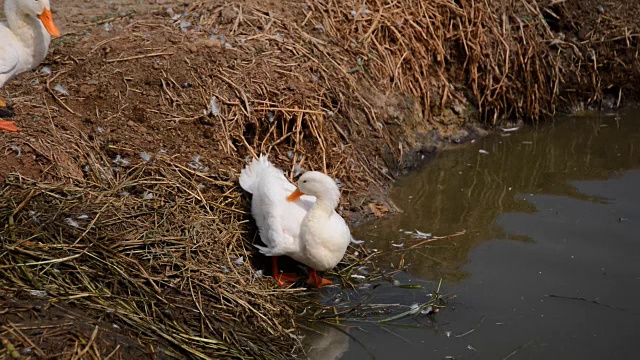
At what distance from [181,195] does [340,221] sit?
3.68 ft

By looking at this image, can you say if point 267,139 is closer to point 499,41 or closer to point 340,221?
point 340,221

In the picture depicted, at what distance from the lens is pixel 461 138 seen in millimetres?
8430

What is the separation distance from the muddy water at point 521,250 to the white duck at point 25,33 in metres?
2.72

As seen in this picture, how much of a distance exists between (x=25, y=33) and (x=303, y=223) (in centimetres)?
239

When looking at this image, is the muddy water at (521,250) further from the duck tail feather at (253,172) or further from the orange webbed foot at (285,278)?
the duck tail feather at (253,172)

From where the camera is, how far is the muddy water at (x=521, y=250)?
5.08 m

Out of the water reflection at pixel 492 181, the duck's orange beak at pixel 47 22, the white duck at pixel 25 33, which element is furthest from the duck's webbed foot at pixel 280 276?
the duck's orange beak at pixel 47 22

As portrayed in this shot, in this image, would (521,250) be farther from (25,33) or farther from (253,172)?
(25,33)

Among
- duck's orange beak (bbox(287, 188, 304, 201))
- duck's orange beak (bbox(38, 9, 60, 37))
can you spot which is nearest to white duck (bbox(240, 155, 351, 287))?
duck's orange beak (bbox(287, 188, 304, 201))

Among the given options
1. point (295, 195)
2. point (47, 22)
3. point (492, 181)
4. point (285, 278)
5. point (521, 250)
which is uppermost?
point (47, 22)

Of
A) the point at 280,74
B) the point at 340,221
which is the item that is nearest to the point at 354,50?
the point at 280,74

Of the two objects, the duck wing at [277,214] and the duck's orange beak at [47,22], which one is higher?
the duck's orange beak at [47,22]

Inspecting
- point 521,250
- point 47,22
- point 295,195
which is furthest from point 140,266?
point 521,250

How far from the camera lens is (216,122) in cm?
634
